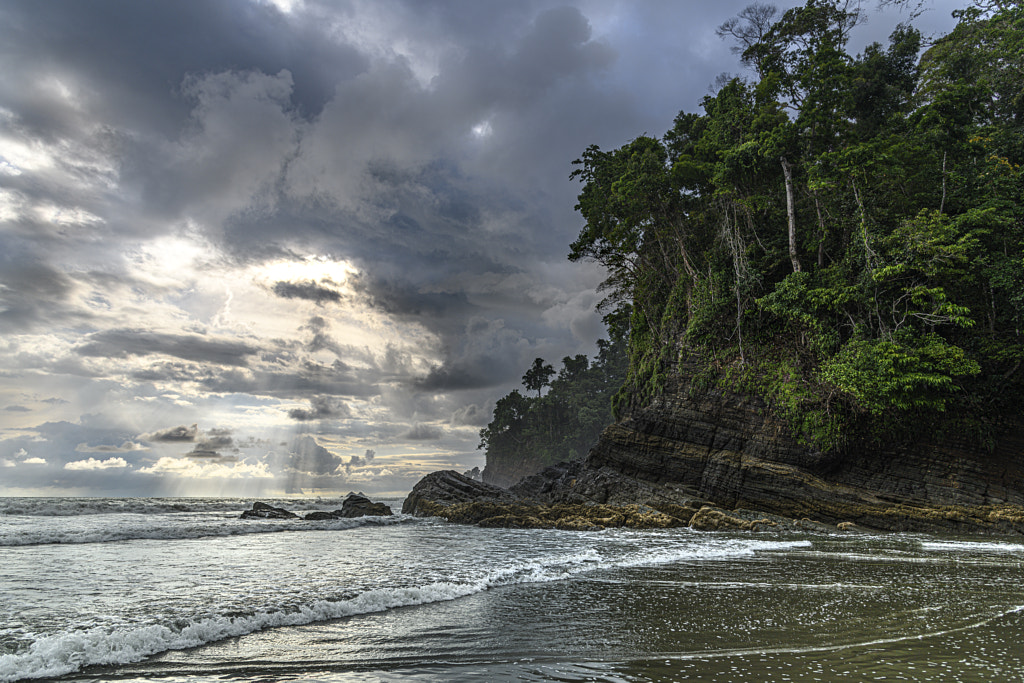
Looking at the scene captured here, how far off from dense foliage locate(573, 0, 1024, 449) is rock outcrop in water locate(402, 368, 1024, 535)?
1.03 metres

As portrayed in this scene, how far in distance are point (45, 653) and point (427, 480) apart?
25232mm

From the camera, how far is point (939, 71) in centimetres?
2400

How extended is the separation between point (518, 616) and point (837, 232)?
75.6ft

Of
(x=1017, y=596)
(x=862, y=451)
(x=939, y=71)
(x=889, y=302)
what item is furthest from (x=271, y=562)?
(x=939, y=71)

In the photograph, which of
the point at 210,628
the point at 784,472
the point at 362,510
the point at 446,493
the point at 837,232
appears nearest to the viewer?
the point at 210,628

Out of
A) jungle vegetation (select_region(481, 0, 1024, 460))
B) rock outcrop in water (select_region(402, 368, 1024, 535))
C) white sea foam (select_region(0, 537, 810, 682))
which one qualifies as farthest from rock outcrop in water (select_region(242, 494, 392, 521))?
white sea foam (select_region(0, 537, 810, 682))

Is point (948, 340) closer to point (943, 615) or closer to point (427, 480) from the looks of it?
point (943, 615)

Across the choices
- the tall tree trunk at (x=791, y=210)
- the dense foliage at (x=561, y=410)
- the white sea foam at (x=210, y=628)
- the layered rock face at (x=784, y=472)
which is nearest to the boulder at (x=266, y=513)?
the layered rock face at (x=784, y=472)

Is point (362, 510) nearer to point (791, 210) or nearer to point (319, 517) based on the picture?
point (319, 517)

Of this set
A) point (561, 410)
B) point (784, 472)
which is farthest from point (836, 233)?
point (561, 410)

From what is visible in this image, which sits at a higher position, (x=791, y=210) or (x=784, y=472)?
(x=791, y=210)

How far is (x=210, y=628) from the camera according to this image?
15.3 ft

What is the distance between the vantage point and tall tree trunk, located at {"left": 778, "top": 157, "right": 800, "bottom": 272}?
21734 millimetres

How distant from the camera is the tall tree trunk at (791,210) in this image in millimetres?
21734
